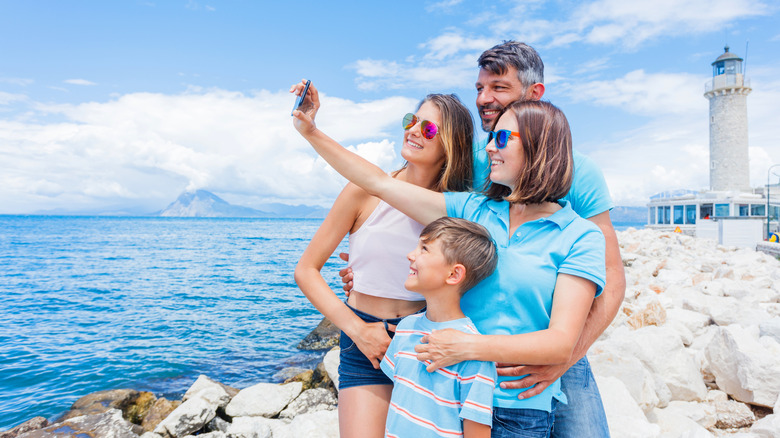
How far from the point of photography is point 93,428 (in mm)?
5352

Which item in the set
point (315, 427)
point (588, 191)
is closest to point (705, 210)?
point (315, 427)

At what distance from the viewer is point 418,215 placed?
2.24m

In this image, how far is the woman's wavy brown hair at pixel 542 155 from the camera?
1950 mm

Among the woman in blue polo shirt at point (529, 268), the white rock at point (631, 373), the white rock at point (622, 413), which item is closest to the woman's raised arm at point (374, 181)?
the woman in blue polo shirt at point (529, 268)

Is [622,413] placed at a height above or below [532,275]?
below

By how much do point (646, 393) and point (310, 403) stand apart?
12.9 feet

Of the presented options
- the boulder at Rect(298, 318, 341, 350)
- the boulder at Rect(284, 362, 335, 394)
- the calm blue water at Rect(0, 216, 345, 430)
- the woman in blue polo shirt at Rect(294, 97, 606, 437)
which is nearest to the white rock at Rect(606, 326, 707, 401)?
the woman in blue polo shirt at Rect(294, 97, 606, 437)

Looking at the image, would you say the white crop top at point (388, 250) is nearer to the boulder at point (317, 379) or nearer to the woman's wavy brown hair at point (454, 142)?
the woman's wavy brown hair at point (454, 142)

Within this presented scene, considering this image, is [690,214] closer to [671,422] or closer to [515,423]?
[671,422]

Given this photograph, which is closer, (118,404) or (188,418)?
(188,418)

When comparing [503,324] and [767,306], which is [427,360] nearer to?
[503,324]

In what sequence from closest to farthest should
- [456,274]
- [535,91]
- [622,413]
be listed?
[456,274]
[535,91]
[622,413]

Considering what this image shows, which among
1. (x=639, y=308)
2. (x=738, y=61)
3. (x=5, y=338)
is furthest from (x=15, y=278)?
(x=738, y=61)

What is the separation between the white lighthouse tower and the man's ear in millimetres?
43610
